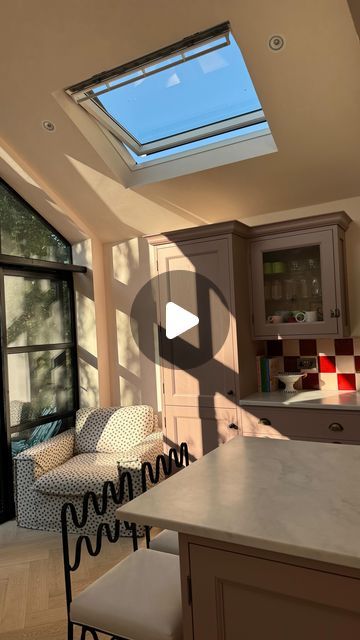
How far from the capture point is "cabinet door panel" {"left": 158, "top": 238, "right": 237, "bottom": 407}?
124 inches

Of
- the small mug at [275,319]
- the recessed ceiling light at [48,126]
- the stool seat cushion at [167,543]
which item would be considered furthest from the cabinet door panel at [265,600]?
the recessed ceiling light at [48,126]

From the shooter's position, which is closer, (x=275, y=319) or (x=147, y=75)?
(x=147, y=75)

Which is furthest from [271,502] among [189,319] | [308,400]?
[189,319]

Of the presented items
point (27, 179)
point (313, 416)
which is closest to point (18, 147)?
point (27, 179)

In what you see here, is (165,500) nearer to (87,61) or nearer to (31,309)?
(87,61)

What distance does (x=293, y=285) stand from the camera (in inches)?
127

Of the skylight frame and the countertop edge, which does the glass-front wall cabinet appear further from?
the countertop edge

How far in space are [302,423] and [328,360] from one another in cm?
64

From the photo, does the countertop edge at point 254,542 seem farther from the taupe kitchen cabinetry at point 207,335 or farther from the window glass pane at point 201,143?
the window glass pane at point 201,143

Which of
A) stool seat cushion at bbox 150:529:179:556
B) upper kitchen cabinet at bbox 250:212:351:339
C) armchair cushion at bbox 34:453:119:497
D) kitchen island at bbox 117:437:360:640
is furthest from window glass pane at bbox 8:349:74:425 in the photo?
kitchen island at bbox 117:437:360:640

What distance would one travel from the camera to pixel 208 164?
321 centimetres

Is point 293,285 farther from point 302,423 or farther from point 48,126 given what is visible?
point 48,126

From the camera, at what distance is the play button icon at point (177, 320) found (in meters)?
3.29

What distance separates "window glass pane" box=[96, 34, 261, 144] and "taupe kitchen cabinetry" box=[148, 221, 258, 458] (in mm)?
740
